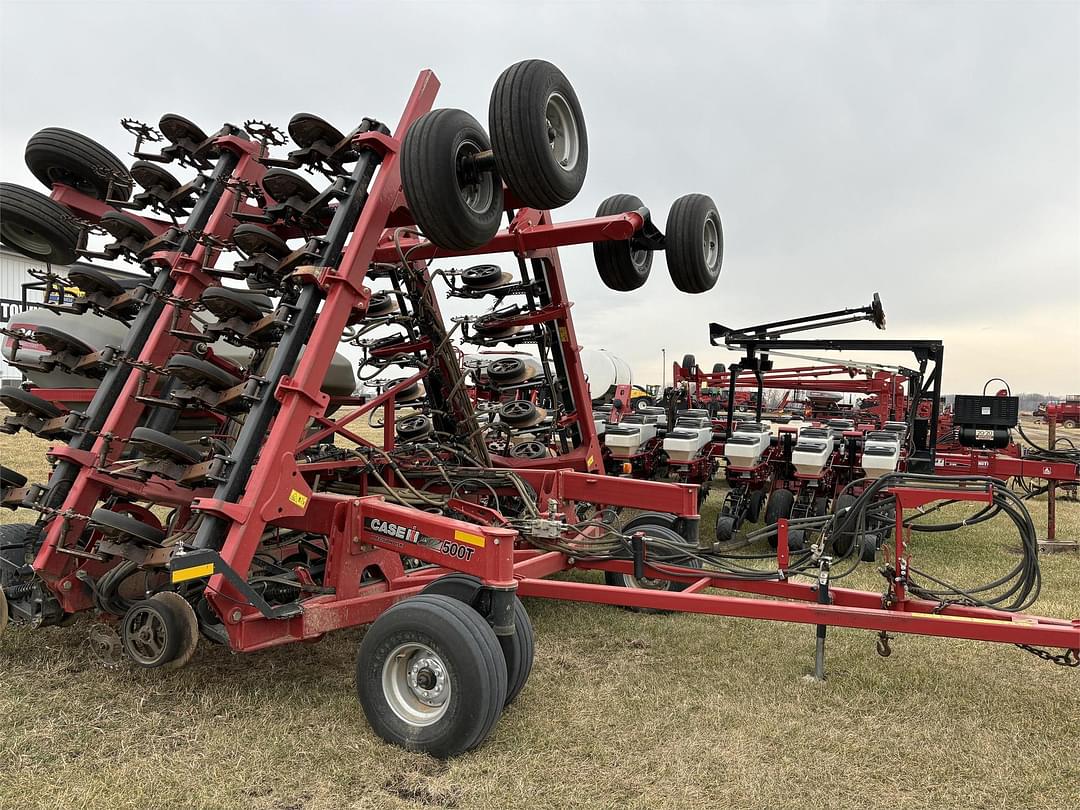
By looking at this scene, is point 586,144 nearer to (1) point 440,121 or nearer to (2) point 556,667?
(1) point 440,121

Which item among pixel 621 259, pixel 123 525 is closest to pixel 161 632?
pixel 123 525

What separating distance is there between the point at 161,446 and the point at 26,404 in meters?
1.20

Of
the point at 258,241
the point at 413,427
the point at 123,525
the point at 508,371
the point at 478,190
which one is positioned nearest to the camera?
the point at 123,525

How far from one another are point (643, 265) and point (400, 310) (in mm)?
2135

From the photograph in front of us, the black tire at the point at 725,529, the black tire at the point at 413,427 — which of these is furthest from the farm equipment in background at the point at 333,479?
the black tire at the point at 725,529

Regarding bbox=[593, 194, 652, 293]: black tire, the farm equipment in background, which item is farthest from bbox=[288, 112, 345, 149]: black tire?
bbox=[593, 194, 652, 293]: black tire

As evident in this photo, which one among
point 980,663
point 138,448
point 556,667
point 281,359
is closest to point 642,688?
point 556,667

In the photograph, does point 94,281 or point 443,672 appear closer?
point 443,672

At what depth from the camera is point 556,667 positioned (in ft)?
14.8

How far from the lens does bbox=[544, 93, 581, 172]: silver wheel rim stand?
472 centimetres

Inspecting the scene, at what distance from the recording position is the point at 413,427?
689 centimetres

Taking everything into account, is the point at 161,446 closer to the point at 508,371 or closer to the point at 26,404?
the point at 26,404

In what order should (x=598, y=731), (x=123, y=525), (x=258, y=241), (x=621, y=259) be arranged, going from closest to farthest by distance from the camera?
(x=598, y=731)
(x=123, y=525)
(x=258, y=241)
(x=621, y=259)

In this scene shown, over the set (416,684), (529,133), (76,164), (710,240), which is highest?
(710,240)
